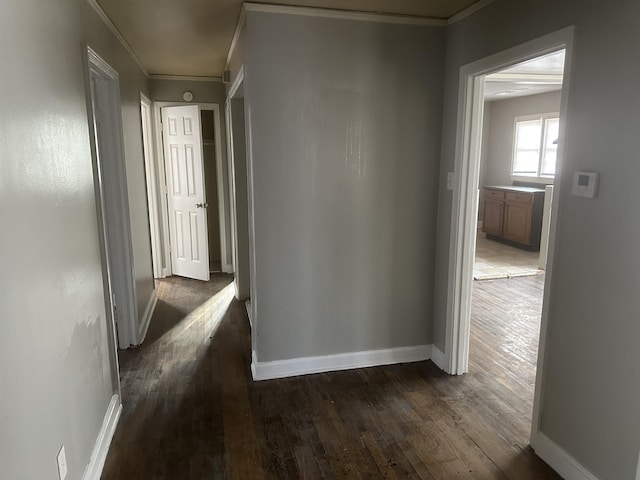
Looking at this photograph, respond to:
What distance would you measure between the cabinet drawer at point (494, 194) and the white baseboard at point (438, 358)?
491cm

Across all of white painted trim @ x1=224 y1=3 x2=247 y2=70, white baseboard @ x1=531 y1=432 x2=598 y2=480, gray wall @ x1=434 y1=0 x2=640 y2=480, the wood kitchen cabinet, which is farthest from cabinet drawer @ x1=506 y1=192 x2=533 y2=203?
white baseboard @ x1=531 y1=432 x2=598 y2=480

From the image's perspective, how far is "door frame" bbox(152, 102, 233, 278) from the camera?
5.10 metres

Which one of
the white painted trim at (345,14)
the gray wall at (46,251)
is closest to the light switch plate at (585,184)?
the white painted trim at (345,14)

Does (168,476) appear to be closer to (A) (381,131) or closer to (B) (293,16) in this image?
(A) (381,131)

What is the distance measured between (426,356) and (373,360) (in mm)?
408

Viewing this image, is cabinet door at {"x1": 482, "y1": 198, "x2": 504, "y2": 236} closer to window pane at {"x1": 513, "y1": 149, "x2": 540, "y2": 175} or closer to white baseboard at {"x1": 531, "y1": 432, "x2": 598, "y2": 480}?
window pane at {"x1": 513, "y1": 149, "x2": 540, "y2": 175}

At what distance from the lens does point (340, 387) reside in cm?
287

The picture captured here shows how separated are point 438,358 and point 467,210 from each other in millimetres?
1092

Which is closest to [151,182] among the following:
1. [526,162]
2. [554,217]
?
[554,217]

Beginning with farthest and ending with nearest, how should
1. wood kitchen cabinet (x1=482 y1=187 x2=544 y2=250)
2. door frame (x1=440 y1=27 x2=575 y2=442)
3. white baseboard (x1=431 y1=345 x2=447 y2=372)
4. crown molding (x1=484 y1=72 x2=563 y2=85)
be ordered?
wood kitchen cabinet (x1=482 y1=187 x2=544 y2=250) < crown molding (x1=484 y1=72 x2=563 y2=85) < white baseboard (x1=431 y1=345 x2=447 y2=372) < door frame (x1=440 y1=27 x2=575 y2=442)

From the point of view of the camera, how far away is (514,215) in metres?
7.07

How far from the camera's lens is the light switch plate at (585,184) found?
1.80 meters

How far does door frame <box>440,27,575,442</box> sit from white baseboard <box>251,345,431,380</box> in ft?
0.80

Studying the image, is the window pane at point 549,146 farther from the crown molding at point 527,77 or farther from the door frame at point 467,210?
the door frame at point 467,210
